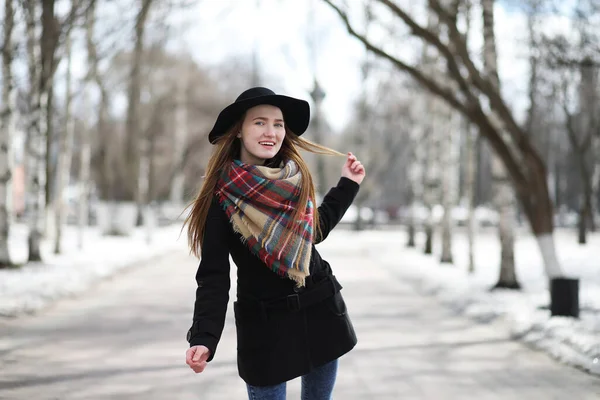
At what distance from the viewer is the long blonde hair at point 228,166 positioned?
9.77 feet

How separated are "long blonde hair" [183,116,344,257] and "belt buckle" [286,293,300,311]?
26cm

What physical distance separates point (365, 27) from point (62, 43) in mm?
16979

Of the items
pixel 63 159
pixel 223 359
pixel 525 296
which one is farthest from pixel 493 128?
pixel 63 159

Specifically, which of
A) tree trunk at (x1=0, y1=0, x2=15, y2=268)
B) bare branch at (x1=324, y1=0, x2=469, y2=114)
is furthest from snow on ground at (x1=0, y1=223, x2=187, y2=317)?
bare branch at (x1=324, y1=0, x2=469, y2=114)

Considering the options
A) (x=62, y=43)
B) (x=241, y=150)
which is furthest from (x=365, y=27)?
(x=241, y=150)

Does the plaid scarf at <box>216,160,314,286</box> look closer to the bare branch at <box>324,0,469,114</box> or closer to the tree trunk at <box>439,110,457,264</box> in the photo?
the bare branch at <box>324,0,469,114</box>

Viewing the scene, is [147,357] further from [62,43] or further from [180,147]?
[180,147]

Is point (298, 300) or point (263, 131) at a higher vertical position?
point (263, 131)

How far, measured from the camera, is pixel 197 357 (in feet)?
9.06

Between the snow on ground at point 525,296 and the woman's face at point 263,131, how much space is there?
4825 millimetres

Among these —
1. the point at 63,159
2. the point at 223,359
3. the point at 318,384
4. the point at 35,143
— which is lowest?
the point at 223,359

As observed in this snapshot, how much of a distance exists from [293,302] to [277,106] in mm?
746

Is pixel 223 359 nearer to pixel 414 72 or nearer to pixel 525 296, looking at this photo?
pixel 414 72

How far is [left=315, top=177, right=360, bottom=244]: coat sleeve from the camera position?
318 cm
